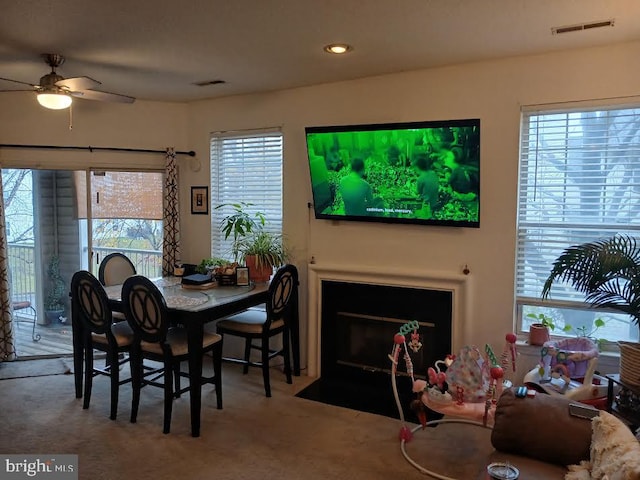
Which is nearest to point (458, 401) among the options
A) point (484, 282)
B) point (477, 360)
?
point (477, 360)

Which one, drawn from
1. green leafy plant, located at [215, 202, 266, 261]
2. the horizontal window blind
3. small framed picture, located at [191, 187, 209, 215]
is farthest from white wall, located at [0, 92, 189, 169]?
the horizontal window blind

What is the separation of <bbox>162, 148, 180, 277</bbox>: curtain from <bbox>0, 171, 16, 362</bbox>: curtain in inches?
53.4

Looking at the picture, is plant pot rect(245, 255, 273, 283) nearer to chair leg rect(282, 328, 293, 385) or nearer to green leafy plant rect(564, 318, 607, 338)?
chair leg rect(282, 328, 293, 385)

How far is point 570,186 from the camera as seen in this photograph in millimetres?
3363

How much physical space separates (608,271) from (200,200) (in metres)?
3.58

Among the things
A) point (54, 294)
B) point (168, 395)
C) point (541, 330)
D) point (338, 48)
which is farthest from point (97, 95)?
point (541, 330)

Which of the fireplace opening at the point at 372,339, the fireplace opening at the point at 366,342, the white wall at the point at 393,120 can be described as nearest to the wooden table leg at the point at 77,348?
the white wall at the point at 393,120

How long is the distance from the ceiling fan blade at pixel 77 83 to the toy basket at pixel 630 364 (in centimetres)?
348

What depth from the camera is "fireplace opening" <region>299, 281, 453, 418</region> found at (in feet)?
12.5

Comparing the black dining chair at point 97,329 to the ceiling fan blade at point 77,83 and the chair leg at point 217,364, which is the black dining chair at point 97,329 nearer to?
the chair leg at point 217,364

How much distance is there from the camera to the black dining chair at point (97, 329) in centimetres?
345

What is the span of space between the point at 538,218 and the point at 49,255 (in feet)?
15.4

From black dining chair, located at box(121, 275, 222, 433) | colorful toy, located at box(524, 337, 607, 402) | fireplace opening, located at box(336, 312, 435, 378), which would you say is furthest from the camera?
fireplace opening, located at box(336, 312, 435, 378)

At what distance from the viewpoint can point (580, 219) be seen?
3.36 m
